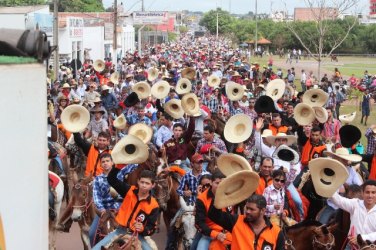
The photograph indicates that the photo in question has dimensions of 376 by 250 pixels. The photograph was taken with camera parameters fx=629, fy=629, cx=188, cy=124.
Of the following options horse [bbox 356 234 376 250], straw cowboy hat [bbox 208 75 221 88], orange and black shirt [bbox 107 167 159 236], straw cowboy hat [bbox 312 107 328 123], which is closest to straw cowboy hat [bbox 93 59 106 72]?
straw cowboy hat [bbox 208 75 221 88]

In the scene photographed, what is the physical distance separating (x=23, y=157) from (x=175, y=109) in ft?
30.7

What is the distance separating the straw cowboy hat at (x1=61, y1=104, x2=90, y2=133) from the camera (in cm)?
927

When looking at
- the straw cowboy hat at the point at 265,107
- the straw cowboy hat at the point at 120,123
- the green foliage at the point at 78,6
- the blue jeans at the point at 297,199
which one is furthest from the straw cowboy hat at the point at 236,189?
the green foliage at the point at 78,6

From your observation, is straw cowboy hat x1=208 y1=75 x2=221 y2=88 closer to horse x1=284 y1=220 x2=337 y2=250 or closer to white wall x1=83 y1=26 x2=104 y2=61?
horse x1=284 y1=220 x2=337 y2=250

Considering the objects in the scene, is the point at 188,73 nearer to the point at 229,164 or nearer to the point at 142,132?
the point at 142,132

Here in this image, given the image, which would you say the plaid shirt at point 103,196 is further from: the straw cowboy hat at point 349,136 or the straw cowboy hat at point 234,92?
the straw cowboy hat at point 234,92

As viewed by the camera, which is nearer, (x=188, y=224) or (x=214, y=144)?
(x=188, y=224)

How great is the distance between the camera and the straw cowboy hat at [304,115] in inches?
454

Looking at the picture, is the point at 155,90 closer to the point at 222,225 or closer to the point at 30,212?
the point at 222,225

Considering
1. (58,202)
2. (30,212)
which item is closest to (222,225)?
(58,202)

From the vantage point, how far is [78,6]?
86.5 meters

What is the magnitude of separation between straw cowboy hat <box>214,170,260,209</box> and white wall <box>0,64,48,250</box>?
2974 millimetres

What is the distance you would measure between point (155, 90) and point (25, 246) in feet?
42.0

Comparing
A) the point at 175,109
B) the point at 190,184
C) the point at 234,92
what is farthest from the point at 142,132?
the point at 234,92
